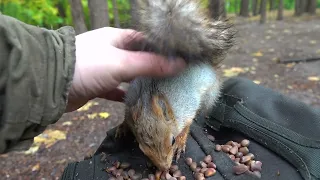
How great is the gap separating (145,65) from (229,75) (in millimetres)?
2268

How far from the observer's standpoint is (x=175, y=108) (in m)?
1.28

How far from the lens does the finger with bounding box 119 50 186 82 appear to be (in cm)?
103

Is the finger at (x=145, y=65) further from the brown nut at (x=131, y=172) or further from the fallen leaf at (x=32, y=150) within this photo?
the fallen leaf at (x=32, y=150)

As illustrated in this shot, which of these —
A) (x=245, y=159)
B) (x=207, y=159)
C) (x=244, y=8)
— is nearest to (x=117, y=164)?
(x=207, y=159)

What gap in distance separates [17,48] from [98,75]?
26 centimetres

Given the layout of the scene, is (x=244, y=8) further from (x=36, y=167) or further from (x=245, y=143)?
(x=245, y=143)

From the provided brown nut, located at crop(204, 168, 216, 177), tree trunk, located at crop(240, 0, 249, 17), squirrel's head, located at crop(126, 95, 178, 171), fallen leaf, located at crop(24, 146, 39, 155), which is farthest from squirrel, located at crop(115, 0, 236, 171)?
tree trunk, located at crop(240, 0, 249, 17)

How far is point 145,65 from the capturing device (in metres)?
1.03

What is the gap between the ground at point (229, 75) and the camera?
6.66 feet

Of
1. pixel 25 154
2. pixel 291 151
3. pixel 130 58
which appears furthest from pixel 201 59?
pixel 25 154

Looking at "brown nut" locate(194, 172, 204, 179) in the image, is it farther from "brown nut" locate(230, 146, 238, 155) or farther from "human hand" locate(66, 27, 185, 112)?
"human hand" locate(66, 27, 185, 112)

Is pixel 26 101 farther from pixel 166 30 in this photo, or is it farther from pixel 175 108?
pixel 175 108

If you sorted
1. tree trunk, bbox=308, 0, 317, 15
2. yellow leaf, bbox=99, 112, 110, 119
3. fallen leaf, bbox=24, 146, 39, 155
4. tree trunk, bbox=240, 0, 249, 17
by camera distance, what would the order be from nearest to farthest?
fallen leaf, bbox=24, 146, 39, 155
yellow leaf, bbox=99, 112, 110, 119
tree trunk, bbox=308, 0, 317, 15
tree trunk, bbox=240, 0, 249, 17

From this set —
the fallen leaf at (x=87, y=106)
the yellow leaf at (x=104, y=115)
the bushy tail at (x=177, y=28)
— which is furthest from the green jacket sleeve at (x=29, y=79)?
the fallen leaf at (x=87, y=106)
